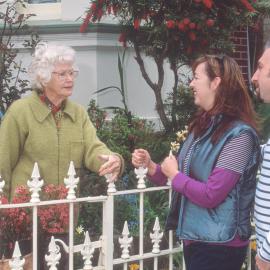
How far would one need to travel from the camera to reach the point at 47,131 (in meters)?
4.11

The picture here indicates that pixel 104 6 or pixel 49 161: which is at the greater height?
pixel 104 6

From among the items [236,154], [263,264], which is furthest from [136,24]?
[263,264]

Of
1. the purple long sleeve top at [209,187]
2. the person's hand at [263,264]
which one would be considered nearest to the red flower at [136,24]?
the purple long sleeve top at [209,187]

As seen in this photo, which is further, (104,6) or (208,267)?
(104,6)

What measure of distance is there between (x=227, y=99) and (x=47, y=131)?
40.4 inches

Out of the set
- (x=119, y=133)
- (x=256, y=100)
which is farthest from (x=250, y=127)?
(x=256, y=100)

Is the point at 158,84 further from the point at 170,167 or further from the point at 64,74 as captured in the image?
the point at 170,167

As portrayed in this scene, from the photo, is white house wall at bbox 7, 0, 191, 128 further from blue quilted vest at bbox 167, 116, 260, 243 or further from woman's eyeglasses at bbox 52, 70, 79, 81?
blue quilted vest at bbox 167, 116, 260, 243

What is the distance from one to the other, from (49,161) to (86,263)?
0.59 metres

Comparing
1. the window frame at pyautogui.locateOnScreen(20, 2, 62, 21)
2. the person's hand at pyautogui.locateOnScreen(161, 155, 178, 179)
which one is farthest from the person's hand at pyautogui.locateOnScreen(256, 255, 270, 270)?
the window frame at pyautogui.locateOnScreen(20, 2, 62, 21)

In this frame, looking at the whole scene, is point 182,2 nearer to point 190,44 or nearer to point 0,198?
point 190,44

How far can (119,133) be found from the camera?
22.1 feet

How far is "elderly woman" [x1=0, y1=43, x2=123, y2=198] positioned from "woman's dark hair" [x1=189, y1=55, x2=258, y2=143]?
657 mm

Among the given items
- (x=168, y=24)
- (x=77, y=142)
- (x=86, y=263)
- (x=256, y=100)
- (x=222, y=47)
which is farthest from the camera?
(x=256, y=100)
